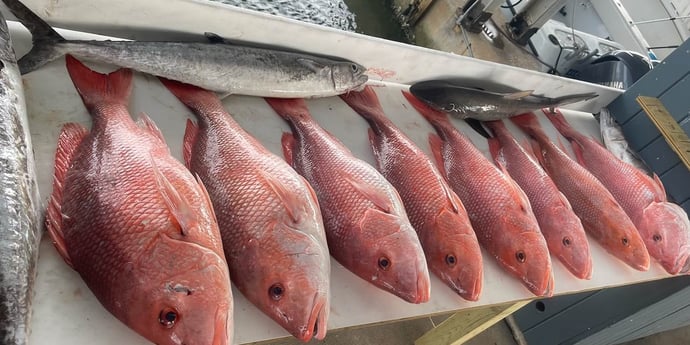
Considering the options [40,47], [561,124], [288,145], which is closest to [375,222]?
[288,145]

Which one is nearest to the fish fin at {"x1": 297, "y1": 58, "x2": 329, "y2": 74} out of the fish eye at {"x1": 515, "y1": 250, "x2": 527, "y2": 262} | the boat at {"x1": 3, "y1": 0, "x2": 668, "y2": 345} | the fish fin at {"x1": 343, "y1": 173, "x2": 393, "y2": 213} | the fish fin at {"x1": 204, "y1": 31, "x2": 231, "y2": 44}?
the boat at {"x1": 3, "y1": 0, "x2": 668, "y2": 345}

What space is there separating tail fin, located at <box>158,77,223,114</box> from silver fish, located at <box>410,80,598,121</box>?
3.92 ft

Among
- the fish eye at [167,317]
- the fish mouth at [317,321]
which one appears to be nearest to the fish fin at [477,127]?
the fish mouth at [317,321]

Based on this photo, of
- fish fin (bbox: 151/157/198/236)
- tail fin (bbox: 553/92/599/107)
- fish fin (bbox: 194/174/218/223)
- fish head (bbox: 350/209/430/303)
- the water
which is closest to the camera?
fish fin (bbox: 151/157/198/236)

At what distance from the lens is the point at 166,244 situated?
1.32m

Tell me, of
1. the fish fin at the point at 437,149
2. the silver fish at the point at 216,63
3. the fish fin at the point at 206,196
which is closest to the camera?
the fish fin at the point at 206,196

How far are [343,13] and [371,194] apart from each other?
4.51 m

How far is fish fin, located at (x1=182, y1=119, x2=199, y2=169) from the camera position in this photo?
180cm

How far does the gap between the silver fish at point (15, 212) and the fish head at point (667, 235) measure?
111 inches

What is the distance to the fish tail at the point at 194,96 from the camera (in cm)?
198

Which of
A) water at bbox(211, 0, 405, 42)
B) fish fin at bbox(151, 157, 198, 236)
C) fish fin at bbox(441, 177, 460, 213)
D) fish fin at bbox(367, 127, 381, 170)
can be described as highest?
fish fin at bbox(441, 177, 460, 213)

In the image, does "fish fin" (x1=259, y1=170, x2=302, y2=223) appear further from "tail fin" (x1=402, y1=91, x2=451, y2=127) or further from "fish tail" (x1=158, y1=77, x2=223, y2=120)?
"tail fin" (x1=402, y1=91, x2=451, y2=127)

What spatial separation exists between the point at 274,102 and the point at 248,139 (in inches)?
17.9

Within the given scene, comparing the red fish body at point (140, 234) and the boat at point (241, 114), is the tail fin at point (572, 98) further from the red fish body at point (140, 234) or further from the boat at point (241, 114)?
the red fish body at point (140, 234)
